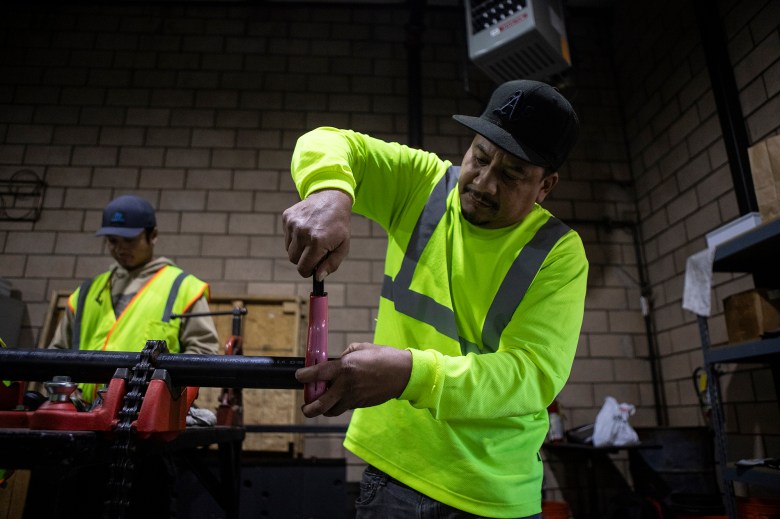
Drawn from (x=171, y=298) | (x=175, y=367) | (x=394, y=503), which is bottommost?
(x=394, y=503)

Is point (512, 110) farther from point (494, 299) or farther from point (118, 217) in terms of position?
point (118, 217)

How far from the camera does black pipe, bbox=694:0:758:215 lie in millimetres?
3373

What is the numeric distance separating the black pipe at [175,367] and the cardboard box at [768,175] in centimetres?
246

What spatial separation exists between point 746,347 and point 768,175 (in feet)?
2.71

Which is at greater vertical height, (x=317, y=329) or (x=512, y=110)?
(x=512, y=110)

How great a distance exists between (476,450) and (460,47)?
14.6 feet

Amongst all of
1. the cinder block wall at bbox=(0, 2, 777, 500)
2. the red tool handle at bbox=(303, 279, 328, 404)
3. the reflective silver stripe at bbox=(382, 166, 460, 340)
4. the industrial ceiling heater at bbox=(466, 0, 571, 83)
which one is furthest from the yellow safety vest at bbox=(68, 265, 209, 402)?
the industrial ceiling heater at bbox=(466, 0, 571, 83)

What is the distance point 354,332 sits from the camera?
4.19 m

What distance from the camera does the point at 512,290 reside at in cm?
124

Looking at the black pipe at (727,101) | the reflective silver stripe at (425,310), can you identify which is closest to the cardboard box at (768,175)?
the black pipe at (727,101)

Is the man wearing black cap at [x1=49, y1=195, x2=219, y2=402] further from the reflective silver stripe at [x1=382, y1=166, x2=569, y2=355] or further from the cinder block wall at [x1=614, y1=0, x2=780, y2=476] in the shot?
the cinder block wall at [x1=614, y1=0, x2=780, y2=476]

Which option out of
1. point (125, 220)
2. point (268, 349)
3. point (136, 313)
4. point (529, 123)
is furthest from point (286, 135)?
point (529, 123)

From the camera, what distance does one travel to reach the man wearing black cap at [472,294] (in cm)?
108

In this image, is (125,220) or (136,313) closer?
(136,313)
